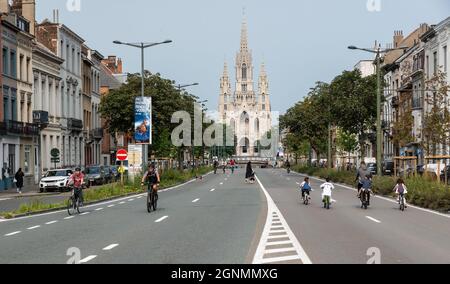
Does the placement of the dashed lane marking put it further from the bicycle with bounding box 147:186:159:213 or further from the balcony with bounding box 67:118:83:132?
the balcony with bounding box 67:118:83:132

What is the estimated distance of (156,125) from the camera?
57312 millimetres

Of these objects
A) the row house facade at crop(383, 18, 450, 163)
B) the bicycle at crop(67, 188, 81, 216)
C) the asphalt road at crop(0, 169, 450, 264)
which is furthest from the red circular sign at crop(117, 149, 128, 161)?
the row house facade at crop(383, 18, 450, 163)

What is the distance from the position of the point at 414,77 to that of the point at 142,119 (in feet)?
112

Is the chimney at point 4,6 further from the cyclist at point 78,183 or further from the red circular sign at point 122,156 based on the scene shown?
the cyclist at point 78,183

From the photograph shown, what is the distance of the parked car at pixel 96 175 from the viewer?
54684 mm

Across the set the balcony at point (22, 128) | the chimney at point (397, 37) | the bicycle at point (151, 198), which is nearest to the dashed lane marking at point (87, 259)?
the bicycle at point (151, 198)

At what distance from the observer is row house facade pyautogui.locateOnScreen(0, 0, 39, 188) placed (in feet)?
159

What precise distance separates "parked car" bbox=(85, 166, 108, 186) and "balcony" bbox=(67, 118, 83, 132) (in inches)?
343

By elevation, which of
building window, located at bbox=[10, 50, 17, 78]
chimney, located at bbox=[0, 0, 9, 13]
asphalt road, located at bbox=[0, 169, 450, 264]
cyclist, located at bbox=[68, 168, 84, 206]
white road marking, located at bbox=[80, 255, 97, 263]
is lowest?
asphalt road, located at bbox=[0, 169, 450, 264]

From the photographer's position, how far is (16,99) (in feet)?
166

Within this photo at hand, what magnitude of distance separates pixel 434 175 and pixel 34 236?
23.5 meters

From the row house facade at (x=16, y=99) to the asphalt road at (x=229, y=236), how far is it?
79.8 feet
